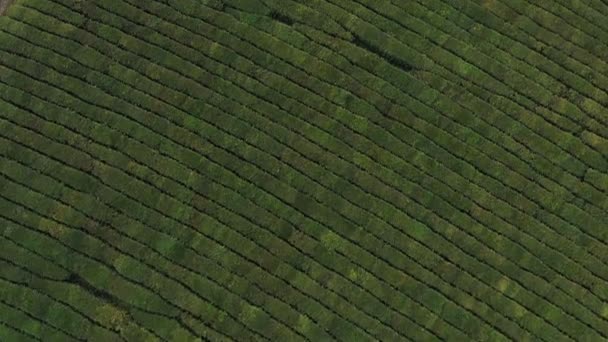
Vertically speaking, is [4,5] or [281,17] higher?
[281,17]

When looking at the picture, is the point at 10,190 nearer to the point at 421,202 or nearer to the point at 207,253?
the point at 207,253

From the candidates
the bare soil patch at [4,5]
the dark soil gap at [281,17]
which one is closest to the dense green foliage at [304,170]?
the dark soil gap at [281,17]

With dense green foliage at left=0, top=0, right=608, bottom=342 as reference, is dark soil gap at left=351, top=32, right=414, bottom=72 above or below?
above

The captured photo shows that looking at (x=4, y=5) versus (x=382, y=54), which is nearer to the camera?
(x=382, y=54)

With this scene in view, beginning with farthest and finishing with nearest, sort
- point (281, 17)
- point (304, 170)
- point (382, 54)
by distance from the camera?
point (281, 17), point (382, 54), point (304, 170)

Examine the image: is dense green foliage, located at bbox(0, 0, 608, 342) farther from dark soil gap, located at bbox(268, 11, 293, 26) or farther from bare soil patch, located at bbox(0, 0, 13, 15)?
bare soil patch, located at bbox(0, 0, 13, 15)

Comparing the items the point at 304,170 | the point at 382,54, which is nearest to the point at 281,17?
the point at 382,54

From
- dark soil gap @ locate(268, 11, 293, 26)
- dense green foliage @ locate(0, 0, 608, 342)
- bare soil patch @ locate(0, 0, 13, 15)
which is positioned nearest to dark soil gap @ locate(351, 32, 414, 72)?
dense green foliage @ locate(0, 0, 608, 342)

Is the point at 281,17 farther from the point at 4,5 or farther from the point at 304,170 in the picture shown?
the point at 4,5
